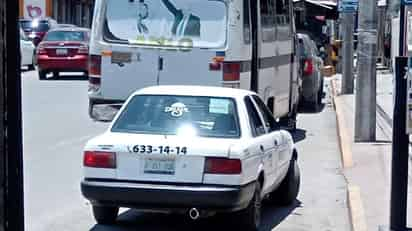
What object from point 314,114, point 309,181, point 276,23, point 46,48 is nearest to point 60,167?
point 309,181

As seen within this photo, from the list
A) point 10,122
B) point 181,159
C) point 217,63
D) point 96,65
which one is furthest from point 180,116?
point 96,65

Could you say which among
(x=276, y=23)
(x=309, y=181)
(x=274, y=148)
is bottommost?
(x=309, y=181)

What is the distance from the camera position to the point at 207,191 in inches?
307

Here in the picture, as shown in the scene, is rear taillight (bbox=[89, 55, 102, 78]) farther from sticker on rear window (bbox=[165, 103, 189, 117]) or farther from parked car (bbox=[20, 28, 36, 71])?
parked car (bbox=[20, 28, 36, 71])

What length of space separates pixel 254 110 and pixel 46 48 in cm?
2118

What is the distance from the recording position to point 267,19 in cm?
1616

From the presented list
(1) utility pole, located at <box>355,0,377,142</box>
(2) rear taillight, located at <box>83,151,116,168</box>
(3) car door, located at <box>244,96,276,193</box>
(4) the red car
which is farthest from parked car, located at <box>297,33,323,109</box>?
(2) rear taillight, located at <box>83,151,116,168</box>

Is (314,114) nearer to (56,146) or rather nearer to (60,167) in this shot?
(56,146)

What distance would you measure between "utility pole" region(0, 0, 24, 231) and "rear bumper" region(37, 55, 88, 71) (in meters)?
26.6

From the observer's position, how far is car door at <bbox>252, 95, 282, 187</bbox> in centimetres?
907

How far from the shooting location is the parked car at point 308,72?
22.3m

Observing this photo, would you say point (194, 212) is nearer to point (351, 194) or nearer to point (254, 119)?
point (254, 119)

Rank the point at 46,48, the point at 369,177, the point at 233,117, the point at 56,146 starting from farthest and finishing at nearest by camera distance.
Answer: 1. the point at 46,48
2. the point at 56,146
3. the point at 369,177
4. the point at 233,117

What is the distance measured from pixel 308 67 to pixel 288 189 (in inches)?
496
